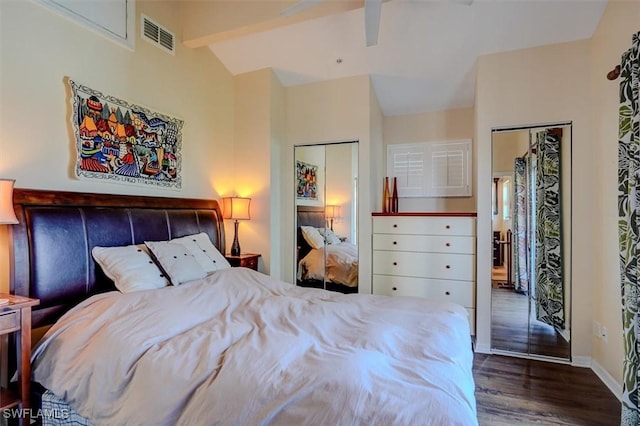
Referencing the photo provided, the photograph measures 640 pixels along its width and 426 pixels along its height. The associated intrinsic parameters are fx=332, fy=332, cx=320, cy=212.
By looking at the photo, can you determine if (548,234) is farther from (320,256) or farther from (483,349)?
(320,256)

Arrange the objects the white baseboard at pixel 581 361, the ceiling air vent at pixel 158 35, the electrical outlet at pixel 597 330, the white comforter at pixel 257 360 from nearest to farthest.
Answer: the white comforter at pixel 257 360
the electrical outlet at pixel 597 330
the white baseboard at pixel 581 361
the ceiling air vent at pixel 158 35

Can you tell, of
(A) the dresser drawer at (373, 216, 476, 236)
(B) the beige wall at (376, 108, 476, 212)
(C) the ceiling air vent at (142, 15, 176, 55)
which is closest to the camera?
(C) the ceiling air vent at (142, 15, 176, 55)

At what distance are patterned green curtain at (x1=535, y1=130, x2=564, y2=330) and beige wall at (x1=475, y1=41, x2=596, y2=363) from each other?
0.43ft

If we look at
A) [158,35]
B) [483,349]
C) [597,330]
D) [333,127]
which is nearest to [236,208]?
[333,127]

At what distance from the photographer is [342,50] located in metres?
3.33

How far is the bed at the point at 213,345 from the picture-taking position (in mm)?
1100

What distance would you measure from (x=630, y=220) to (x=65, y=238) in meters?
3.37

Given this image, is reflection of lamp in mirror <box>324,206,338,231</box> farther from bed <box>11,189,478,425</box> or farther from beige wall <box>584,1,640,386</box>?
beige wall <box>584,1,640,386</box>

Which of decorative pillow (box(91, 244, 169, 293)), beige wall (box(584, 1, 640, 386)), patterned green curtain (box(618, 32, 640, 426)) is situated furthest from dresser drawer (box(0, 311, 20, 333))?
beige wall (box(584, 1, 640, 386))

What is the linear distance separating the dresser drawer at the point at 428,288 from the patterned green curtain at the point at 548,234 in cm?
59

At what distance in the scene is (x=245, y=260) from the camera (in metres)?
3.41

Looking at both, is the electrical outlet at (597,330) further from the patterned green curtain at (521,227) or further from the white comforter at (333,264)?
the white comforter at (333,264)

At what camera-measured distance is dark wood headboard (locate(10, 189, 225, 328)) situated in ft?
6.42

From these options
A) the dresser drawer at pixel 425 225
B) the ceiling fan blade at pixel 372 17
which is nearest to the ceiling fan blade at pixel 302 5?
the ceiling fan blade at pixel 372 17
